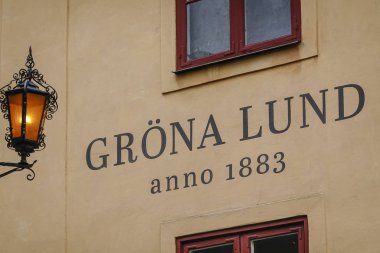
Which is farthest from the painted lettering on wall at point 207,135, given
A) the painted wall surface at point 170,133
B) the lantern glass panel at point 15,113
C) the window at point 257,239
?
the lantern glass panel at point 15,113

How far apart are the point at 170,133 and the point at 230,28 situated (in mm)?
1309

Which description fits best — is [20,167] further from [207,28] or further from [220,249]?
[207,28]

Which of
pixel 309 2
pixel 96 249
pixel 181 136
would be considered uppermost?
pixel 309 2

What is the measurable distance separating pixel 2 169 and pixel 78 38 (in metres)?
1.76

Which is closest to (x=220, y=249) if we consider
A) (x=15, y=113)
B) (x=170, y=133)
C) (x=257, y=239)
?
(x=257, y=239)

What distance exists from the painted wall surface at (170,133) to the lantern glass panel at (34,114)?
2.35m

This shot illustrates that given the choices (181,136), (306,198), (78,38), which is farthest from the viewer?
(78,38)

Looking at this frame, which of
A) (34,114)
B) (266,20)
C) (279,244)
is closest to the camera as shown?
(34,114)

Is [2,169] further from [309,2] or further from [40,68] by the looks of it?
[309,2]

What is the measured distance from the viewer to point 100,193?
18531 millimetres

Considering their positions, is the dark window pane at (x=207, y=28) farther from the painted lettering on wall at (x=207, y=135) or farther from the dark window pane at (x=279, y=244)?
the dark window pane at (x=279, y=244)

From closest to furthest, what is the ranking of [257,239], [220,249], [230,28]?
[257,239], [220,249], [230,28]

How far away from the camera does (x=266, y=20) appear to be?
18.0 metres

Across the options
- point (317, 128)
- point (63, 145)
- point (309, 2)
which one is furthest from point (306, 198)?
point (63, 145)
